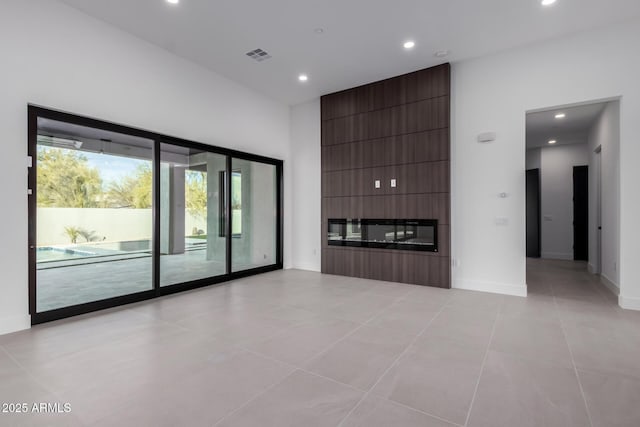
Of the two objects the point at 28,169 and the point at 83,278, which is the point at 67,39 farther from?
the point at 83,278

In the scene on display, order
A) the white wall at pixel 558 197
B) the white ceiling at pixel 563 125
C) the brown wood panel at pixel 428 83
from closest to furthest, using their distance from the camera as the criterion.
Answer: the brown wood panel at pixel 428 83 < the white ceiling at pixel 563 125 < the white wall at pixel 558 197

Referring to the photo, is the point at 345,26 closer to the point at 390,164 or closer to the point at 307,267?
the point at 390,164

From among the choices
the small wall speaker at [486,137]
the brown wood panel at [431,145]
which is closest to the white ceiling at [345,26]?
the brown wood panel at [431,145]

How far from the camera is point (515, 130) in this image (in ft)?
15.8

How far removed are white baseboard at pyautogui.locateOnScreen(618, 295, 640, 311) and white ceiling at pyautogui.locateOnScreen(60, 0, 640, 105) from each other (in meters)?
3.62

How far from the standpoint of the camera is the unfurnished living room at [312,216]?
2252 mm

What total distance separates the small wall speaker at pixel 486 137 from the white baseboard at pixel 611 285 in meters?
2.79

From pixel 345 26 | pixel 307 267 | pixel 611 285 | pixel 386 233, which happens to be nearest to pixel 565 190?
pixel 611 285

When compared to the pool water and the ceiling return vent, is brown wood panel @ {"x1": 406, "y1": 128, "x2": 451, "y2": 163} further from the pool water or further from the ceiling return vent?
the pool water

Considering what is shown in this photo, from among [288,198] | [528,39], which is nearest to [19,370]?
[288,198]

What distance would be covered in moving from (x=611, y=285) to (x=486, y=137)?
10.0 feet

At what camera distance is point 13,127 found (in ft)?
10.9

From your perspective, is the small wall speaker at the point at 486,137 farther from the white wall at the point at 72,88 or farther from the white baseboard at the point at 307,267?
the white wall at the point at 72,88

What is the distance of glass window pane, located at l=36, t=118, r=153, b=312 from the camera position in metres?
3.74
